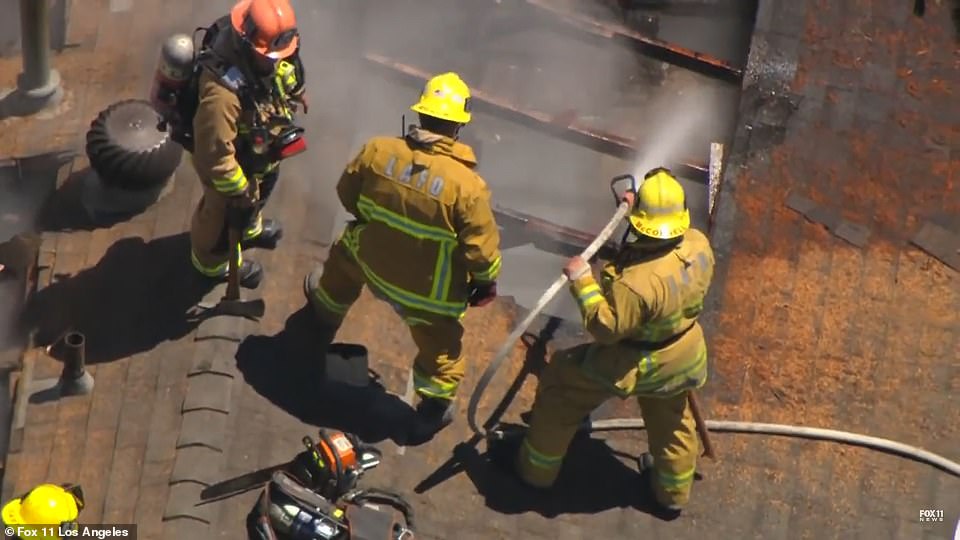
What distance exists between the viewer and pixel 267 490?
787cm

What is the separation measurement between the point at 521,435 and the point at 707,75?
3.97 metres

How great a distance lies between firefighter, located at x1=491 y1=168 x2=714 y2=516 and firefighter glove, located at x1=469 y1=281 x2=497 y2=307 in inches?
19.9

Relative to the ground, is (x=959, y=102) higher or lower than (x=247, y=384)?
higher

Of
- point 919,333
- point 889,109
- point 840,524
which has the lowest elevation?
point 840,524

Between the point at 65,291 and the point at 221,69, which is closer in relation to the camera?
the point at 221,69

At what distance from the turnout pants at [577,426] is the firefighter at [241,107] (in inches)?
81.7

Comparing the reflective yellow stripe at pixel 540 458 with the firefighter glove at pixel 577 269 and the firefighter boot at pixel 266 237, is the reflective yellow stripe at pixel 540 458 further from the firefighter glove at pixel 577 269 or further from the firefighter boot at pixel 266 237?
the firefighter boot at pixel 266 237

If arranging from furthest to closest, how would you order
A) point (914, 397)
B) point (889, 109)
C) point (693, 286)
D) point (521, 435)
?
point (889, 109), point (914, 397), point (521, 435), point (693, 286)

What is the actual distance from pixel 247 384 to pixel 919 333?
14.4 ft

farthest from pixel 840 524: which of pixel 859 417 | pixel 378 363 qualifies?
pixel 378 363

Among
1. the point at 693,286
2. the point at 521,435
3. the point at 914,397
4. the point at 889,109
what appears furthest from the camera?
the point at 889,109

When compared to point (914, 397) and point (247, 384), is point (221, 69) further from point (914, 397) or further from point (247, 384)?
point (914, 397)

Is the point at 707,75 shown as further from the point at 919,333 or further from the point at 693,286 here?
the point at 693,286

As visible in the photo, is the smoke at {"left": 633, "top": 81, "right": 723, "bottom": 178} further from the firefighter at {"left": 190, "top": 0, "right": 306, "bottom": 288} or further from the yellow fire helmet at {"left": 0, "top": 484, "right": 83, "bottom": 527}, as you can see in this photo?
the yellow fire helmet at {"left": 0, "top": 484, "right": 83, "bottom": 527}
